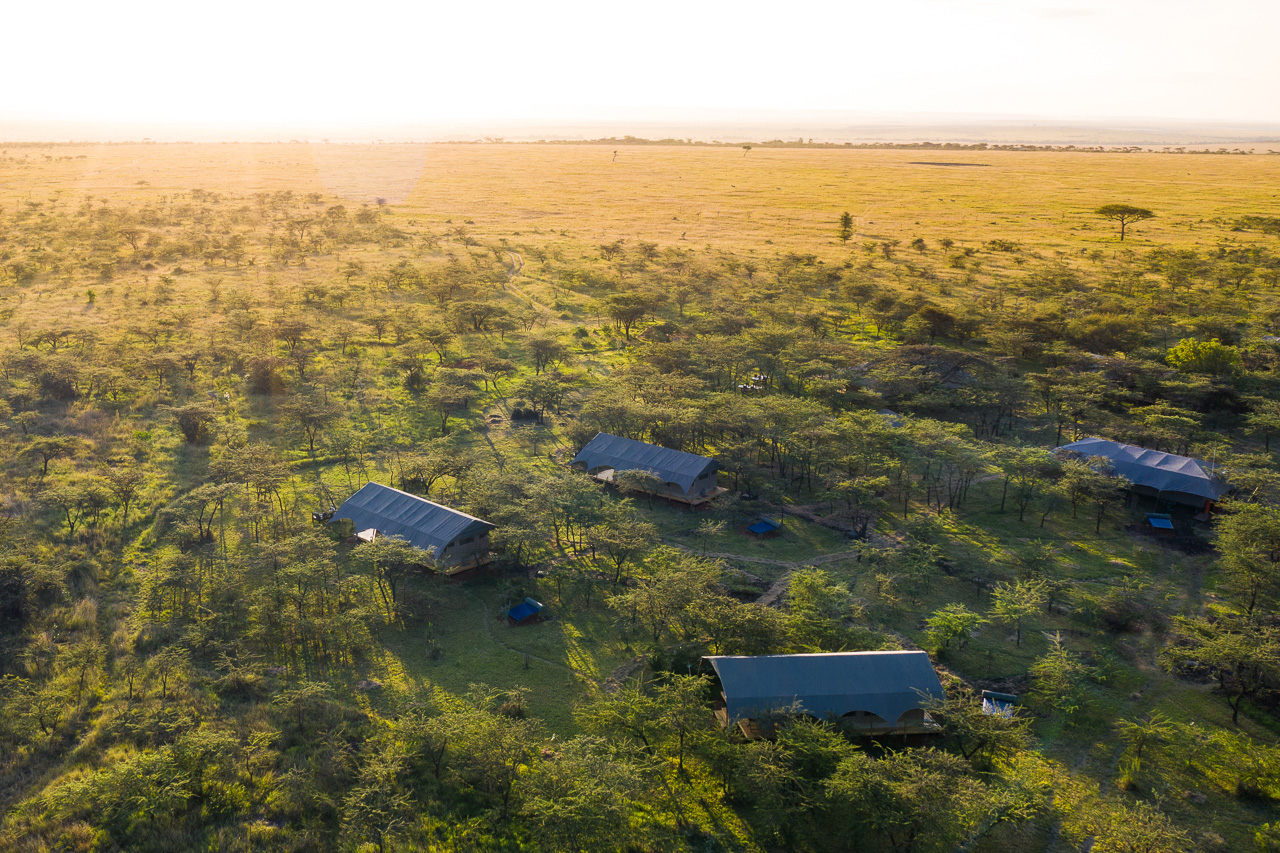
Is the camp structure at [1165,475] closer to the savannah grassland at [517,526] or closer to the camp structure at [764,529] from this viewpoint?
the savannah grassland at [517,526]

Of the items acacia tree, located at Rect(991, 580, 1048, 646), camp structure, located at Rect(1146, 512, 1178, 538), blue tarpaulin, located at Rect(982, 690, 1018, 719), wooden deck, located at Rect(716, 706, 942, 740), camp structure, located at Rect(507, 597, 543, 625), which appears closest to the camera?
wooden deck, located at Rect(716, 706, 942, 740)

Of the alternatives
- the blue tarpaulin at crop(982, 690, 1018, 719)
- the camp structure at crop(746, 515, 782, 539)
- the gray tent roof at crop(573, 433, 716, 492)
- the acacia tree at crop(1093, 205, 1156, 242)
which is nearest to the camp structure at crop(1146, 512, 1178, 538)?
the blue tarpaulin at crop(982, 690, 1018, 719)

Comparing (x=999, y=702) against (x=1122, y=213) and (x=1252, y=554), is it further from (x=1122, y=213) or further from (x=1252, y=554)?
(x=1122, y=213)

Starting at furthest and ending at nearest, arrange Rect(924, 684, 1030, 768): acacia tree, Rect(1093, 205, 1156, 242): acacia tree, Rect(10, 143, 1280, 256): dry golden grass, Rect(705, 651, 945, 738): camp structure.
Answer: Rect(10, 143, 1280, 256): dry golden grass
Rect(1093, 205, 1156, 242): acacia tree
Rect(705, 651, 945, 738): camp structure
Rect(924, 684, 1030, 768): acacia tree

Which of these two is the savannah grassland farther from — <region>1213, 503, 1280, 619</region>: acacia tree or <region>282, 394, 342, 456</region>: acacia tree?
<region>1213, 503, 1280, 619</region>: acacia tree

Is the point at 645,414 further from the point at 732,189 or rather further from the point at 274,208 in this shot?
the point at 732,189

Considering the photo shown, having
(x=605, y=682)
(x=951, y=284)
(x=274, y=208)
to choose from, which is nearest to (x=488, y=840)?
(x=605, y=682)

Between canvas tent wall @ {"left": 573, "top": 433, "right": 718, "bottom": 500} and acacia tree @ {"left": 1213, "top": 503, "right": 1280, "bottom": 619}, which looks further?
canvas tent wall @ {"left": 573, "top": 433, "right": 718, "bottom": 500}

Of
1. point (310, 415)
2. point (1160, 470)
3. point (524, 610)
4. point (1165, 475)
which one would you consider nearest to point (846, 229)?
point (1160, 470)
